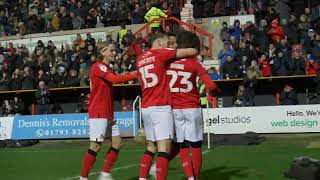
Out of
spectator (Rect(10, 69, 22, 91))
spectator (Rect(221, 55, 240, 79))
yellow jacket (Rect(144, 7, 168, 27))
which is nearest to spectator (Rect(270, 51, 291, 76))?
spectator (Rect(221, 55, 240, 79))

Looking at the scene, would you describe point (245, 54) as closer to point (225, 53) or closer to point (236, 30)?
point (225, 53)

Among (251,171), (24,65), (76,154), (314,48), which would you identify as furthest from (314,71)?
(24,65)

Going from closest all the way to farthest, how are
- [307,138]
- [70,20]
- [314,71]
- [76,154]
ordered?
[76,154]
[307,138]
[314,71]
[70,20]

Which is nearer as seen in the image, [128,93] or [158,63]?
[158,63]

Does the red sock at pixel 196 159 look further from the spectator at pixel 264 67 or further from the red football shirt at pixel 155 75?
the spectator at pixel 264 67

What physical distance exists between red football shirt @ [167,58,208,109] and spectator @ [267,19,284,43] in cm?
1454

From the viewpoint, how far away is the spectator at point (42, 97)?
2409cm

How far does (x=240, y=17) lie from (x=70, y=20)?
29.7ft

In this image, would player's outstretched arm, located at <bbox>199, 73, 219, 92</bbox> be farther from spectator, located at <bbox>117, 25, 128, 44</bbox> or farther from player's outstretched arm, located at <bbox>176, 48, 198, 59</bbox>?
spectator, located at <bbox>117, 25, 128, 44</bbox>

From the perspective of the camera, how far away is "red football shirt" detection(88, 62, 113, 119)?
1001cm

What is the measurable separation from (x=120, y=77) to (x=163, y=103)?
1271 mm

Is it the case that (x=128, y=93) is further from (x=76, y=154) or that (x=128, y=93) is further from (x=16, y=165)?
(x=16, y=165)

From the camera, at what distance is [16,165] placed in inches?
557

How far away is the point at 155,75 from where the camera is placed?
829 centimetres
